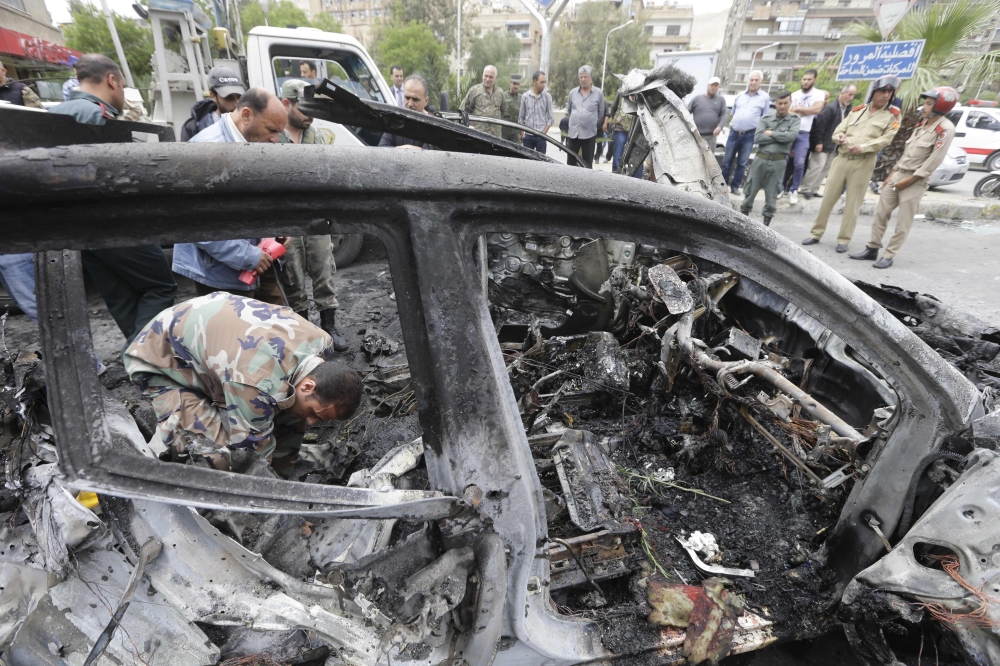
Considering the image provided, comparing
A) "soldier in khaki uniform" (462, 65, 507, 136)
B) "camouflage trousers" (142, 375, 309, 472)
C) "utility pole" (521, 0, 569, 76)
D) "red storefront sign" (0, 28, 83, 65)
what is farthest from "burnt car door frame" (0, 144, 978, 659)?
"red storefront sign" (0, 28, 83, 65)

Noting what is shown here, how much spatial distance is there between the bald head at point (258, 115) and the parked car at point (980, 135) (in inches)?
630

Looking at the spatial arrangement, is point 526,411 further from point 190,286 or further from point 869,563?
point 190,286

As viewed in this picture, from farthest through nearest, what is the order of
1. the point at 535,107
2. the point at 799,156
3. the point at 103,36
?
the point at 103,36 < the point at 535,107 < the point at 799,156

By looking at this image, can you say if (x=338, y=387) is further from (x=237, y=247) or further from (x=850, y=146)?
(x=850, y=146)

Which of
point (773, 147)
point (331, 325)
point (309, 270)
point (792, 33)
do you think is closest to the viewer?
point (309, 270)

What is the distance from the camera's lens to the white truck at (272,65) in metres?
5.25

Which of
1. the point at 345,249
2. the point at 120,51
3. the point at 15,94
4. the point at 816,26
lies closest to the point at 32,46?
the point at 120,51

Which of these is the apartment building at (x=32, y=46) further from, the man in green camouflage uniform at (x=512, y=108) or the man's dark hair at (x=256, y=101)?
the man's dark hair at (x=256, y=101)

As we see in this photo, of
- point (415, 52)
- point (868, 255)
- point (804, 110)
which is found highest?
point (415, 52)

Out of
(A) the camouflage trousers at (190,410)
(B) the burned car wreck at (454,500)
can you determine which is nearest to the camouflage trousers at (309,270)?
(A) the camouflage trousers at (190,410)

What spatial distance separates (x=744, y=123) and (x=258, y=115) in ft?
25.3

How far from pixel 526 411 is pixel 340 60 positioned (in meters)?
5.36

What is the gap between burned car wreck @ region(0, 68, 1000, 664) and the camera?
0.97 metres

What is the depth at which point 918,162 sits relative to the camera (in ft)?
18.6
